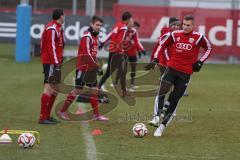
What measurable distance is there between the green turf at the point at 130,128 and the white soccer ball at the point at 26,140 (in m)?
0.08

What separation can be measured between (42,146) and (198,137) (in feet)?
8.45

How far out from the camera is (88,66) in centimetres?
1231

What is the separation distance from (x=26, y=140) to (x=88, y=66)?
3.49 meters

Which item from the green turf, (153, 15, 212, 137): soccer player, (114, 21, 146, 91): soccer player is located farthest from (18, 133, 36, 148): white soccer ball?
(114, 21, 146, 91): soccer player

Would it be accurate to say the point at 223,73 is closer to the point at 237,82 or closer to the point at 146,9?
the point at 237,82

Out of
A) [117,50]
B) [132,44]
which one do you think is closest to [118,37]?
[117,50]

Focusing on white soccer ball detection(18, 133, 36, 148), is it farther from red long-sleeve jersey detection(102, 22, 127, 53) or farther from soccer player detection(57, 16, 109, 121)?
red long-sleeve jersey detection(102, 22, 127, 53)

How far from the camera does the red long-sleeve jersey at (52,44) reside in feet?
37.5

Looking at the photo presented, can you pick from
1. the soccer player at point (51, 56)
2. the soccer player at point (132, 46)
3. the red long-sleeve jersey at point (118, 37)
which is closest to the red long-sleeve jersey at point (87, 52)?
the soccer player at point (51, 56)

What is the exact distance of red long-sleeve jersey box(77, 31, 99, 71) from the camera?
12.0 metres

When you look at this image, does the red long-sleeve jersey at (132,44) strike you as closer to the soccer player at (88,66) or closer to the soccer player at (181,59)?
the soccer player at (88,66)

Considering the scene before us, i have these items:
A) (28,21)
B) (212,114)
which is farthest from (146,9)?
(212,114)

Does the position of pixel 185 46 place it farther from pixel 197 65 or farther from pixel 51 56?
pixel 51 56

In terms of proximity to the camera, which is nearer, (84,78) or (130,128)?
(130,128)
